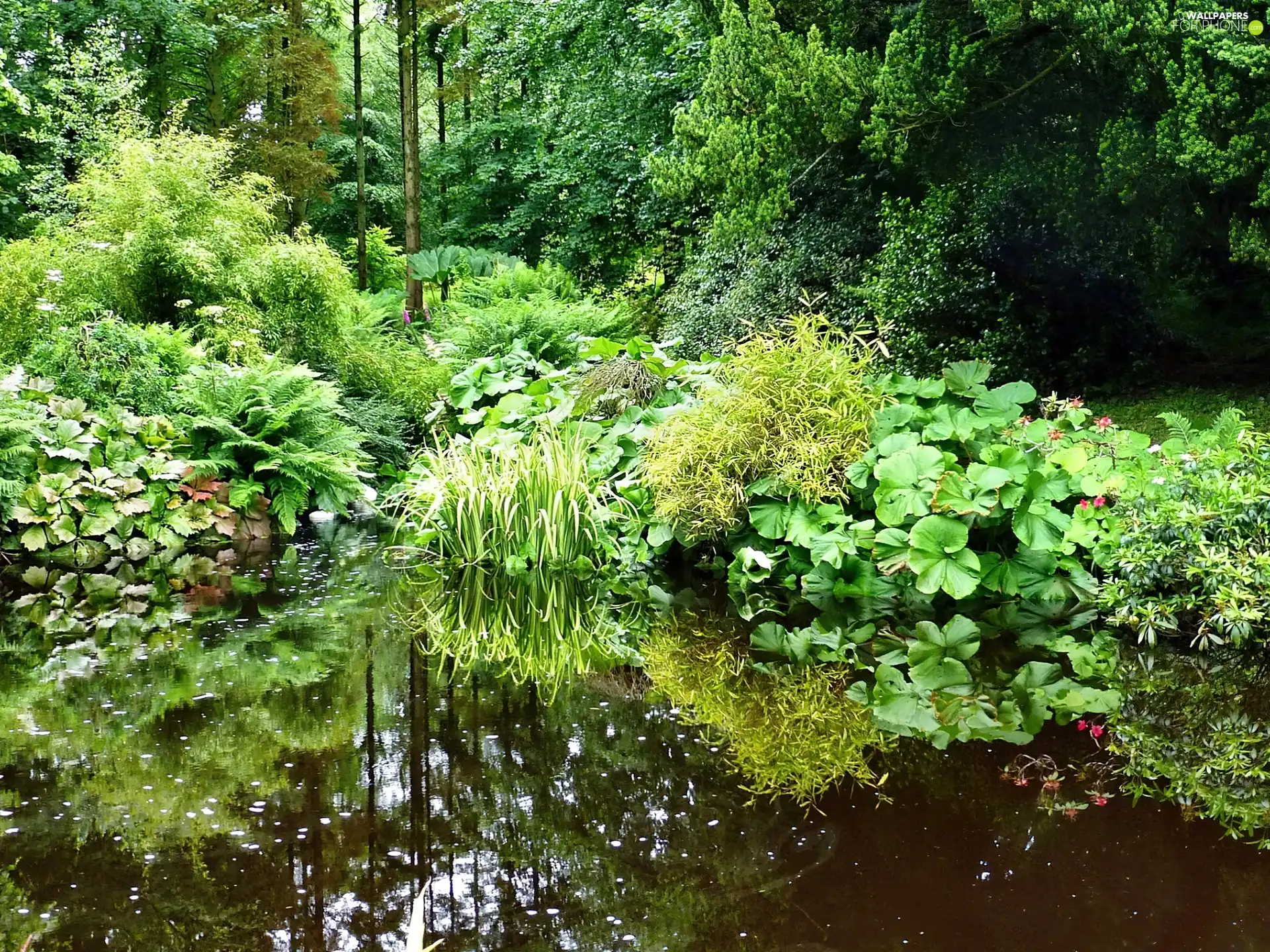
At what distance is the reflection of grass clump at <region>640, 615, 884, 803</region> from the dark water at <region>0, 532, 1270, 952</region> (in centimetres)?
12

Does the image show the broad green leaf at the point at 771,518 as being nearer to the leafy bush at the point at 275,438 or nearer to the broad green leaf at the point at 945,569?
the broad green leaf at the point at 945,569

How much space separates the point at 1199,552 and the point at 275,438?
6.62 m

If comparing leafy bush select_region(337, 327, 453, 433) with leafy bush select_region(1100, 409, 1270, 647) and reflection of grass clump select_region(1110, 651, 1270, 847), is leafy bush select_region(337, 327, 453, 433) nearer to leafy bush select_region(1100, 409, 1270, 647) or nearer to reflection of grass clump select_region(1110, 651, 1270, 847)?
leafy bush select_region(1100, 409, 1270, 647)

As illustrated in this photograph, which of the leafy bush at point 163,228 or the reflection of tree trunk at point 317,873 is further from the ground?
the leafy bush at point 163,228

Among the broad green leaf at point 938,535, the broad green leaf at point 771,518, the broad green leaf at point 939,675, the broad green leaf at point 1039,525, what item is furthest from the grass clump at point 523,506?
the broad green leaf at point 939,675

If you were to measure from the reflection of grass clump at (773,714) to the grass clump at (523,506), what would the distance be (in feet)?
4.78

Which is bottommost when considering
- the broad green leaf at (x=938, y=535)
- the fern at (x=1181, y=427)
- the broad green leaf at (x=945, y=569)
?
the broad green leaf at (x=945, y=569)

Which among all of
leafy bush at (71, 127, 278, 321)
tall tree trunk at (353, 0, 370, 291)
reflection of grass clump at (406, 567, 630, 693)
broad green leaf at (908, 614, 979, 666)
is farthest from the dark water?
tall tree trunk at (353, 0, 370, 291)

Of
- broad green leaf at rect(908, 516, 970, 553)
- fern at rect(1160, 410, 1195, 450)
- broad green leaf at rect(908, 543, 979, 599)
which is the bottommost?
broad green leaf at rect(908, 543, 979, 599)

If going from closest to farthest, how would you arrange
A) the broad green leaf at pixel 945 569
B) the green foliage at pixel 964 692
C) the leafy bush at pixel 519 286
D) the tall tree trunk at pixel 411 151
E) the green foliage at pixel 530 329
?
the green foliage at pixel 964 692 < the broad green leaf at pixel 945 569 < the green foliage at pixel 530 329 < the leafy bush at pixel 519 286 < the tall tree trunk at pixel 411 151

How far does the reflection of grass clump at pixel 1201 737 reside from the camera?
279 centimetres

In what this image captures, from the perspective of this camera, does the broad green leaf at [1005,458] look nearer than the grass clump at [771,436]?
Yes

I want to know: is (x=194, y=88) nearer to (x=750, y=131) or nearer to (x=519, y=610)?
(x=750, y=131)

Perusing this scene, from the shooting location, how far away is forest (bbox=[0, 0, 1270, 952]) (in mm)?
2625
